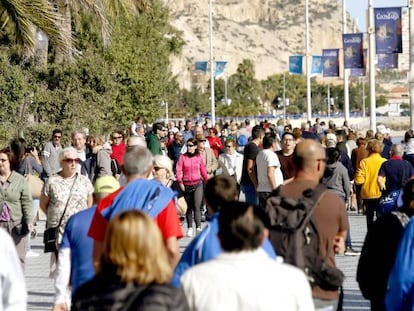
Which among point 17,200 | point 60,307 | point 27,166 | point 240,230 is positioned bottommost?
point 60,307

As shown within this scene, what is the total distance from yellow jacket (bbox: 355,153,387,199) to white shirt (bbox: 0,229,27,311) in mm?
10206

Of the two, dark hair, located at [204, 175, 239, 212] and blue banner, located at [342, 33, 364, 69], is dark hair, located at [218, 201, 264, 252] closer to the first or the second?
dark hair, located at [204, 175, 239, 212]

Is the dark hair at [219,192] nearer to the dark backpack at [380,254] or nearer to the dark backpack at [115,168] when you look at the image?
the dark backpack at [380,254]

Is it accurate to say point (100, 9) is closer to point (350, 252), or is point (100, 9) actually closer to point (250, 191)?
point (250, 191)

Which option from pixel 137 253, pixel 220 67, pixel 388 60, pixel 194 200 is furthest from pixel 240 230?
pixel 220 67

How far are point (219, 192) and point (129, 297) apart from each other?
188 centimetres

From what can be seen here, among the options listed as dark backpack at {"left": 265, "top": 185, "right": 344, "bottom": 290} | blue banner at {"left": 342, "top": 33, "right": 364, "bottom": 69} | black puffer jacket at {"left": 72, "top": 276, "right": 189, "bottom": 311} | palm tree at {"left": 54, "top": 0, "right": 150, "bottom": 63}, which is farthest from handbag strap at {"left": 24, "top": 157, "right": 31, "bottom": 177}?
blue banner at {"left": 342, "top": 33, "right": 364, "bottom": 69}

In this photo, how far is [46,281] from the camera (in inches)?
536

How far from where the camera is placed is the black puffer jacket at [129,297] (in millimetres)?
5051

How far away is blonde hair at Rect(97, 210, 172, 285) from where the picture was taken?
5070 mm

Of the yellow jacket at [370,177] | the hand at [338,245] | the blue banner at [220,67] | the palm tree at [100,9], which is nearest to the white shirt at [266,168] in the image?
the yellow jacket at [370,177]

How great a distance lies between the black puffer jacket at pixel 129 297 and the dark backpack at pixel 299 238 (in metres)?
1.79

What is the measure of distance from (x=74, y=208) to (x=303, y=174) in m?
3.73

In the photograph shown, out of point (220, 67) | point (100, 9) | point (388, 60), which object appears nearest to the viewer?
point (100, 9)
